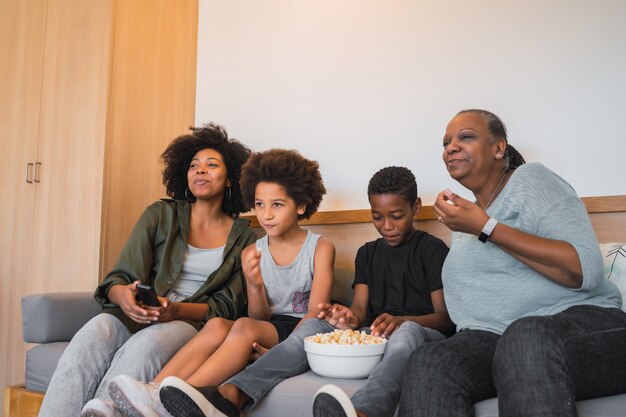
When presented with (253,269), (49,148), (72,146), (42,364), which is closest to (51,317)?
(42,364)

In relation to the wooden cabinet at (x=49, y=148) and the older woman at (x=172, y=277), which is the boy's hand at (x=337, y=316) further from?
the wooden cabinet at (x=49, y=148)

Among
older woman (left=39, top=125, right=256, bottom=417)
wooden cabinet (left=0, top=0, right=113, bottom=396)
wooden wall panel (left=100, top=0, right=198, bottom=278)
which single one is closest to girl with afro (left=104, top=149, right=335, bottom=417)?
older woman (left=39, top=125, right=256, bottom=417)

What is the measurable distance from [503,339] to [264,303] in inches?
37.6

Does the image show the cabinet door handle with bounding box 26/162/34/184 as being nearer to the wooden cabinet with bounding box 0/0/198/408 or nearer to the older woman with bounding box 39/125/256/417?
the wooden cabinet with bounding box 0/0/198/408

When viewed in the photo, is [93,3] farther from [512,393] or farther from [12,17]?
[512,393]

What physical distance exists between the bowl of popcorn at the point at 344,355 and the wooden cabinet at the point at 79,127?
4.75 ft

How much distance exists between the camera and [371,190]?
2025 mm

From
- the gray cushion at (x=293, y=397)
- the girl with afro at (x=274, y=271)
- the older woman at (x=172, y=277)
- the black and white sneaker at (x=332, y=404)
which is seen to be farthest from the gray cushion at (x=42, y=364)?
the black and white sneaker at (x=332, y=404)

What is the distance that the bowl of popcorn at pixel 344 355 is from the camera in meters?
1.43

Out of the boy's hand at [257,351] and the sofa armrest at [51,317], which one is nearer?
the boy's hand at [257,351]

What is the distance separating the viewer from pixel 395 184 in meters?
1.98

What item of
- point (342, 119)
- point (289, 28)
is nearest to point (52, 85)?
point (289, 28)

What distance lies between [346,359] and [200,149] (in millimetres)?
1274

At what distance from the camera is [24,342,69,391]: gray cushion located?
6.09 feet
